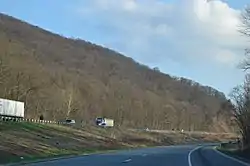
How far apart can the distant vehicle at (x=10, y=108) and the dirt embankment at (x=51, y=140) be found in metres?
4.79

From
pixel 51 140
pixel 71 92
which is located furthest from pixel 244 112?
pixel 71 92

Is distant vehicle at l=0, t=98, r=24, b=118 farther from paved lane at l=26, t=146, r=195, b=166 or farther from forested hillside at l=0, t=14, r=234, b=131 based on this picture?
paved lane at l=26, t=146, r=195, b=166

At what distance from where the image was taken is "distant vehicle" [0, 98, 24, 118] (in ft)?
247

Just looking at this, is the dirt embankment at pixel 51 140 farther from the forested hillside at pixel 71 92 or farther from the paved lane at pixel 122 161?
the forested hillside at pixel 71 92

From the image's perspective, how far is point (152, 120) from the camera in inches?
6383

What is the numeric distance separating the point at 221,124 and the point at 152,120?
42.3 meters

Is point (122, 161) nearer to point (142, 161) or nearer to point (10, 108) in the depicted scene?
point (142, 161)

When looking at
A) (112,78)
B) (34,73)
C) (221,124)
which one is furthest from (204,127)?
(34,73)

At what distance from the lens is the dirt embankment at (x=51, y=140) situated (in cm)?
4533

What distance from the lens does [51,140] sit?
6512 centimetres

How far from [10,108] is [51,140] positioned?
1402 centimetres

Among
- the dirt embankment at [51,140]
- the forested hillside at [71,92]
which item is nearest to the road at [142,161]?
the dirt embankment at [51,140]

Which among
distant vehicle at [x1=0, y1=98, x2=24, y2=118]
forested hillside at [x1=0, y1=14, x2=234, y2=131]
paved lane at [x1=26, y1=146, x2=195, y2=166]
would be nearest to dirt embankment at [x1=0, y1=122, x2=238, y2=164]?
paved lane at [x1=26, y1=146, x2=195, y2=166]

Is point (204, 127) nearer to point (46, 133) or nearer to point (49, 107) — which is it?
point (49, 107)
